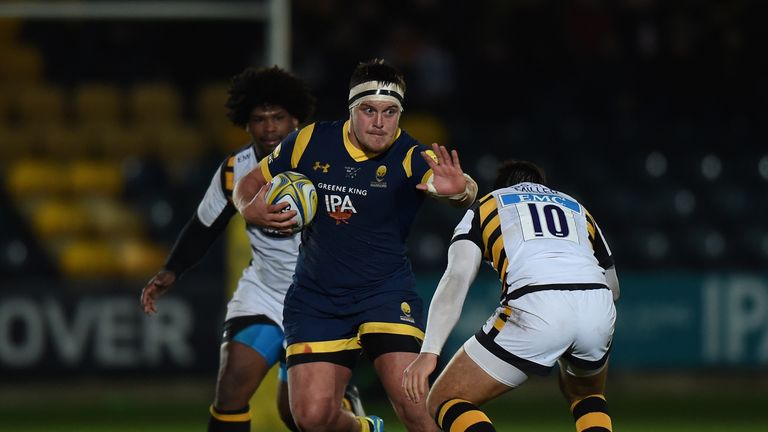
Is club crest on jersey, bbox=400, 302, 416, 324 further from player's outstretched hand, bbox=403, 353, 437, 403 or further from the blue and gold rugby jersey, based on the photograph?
player's outstretched hand, bbox=403, 353, 437, 403

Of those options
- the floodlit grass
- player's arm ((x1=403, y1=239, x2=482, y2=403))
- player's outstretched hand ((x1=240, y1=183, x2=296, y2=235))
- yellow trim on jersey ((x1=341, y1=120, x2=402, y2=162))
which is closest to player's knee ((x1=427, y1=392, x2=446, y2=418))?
player's arm ((x1=403, y1=239, x2=482, y2=403))

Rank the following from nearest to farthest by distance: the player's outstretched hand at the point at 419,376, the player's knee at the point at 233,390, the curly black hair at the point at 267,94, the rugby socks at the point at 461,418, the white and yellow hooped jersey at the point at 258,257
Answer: the player's outstretched hand at the point at 419,376 < the rugby socks at the point at 461,418 < the player's knee at the point at 233,390 < the white and yellow hooped jersey at the point at 258,257 < the curly black hair at the point at 267,94

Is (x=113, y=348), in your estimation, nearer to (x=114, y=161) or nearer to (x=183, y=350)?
(x=183, y=350)

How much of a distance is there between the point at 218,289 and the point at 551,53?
4.58 meters

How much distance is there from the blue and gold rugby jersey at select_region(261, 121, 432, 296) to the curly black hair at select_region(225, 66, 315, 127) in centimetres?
86

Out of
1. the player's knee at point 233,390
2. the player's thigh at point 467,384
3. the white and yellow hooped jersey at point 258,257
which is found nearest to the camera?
the player's thigh at point 467,384

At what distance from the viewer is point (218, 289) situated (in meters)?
10.9

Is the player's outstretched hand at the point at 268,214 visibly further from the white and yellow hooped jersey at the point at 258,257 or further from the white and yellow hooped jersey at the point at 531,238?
the white and yellow hooped jersey at the point at 258,257

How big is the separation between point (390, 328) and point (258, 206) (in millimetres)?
768

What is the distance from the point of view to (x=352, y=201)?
550 cm

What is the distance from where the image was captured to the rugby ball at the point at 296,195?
5.35 meters

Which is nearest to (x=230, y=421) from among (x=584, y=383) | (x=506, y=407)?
(x=584, y=383)

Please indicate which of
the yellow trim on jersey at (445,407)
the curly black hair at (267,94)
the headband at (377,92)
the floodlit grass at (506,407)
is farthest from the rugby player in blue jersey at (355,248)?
the floodlit grass at (506,407)

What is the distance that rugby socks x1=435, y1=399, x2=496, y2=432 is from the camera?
197 inches
